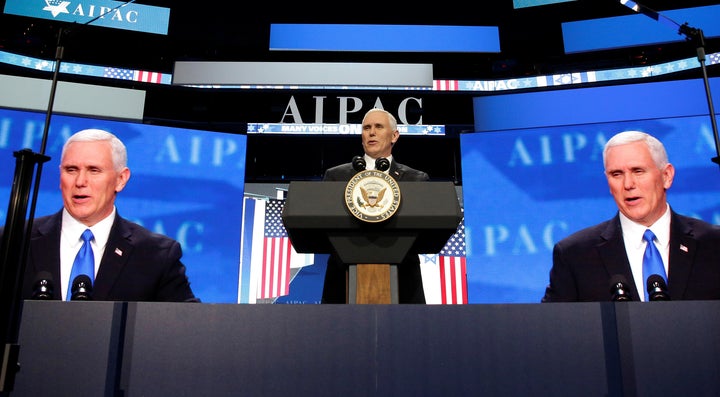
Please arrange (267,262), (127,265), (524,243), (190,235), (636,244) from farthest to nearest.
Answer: (267,262)
(190,235)
(524,243)
(636,244)
(127,265)

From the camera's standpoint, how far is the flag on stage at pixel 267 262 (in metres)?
6.34

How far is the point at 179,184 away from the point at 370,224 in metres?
2.83

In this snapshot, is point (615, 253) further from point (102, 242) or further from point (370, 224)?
point (102, 242)

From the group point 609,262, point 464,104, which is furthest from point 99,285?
point 464,104

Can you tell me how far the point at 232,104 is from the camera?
6.24 m

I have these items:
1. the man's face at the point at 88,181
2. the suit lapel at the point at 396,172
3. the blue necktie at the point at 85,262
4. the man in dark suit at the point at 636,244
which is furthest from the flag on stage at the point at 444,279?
the blue necktie at the point at 85,262

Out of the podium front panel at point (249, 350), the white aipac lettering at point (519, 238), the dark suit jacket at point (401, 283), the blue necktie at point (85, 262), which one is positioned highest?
the white aipac lettering at point (519, 238)

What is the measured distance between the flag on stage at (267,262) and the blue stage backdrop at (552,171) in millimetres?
3070

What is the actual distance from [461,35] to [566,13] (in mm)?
1513

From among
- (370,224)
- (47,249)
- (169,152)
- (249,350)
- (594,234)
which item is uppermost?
(169,152)

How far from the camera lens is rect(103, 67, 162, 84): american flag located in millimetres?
5809

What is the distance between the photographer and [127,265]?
8.26 ft

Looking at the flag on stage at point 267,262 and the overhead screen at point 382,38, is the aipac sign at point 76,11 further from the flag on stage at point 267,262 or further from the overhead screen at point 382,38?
the flag on stage at point 267,262

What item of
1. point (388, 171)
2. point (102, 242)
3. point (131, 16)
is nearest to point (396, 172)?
point (388, 171)
